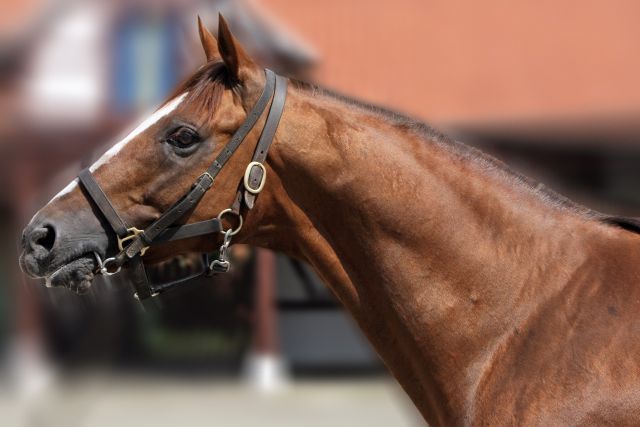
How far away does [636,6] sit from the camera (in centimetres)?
1128

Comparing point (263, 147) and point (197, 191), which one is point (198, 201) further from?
point (263, 147)

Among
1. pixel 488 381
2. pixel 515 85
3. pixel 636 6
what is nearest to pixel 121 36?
pixel 515 85

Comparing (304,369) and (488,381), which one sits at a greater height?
(304,369)

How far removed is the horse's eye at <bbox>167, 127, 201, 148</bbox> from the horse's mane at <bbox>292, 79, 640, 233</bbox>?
0.37 m

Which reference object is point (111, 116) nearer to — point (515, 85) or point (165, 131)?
point (515, 85)

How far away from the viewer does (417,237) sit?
2.60 m

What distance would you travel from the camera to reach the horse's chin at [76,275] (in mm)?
2584

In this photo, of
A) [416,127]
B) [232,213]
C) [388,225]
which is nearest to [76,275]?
[232,213]

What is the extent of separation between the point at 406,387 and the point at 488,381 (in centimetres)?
28

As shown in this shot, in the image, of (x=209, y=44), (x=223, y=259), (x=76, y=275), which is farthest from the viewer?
(x=209, y=44)

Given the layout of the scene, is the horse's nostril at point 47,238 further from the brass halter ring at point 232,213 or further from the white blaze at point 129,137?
the brass halter ring at point 232,213

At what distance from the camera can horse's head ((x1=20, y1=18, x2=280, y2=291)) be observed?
2.59 meters

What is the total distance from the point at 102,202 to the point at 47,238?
0.19 metres

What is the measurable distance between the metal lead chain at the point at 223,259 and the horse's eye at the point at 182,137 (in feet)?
0.97
